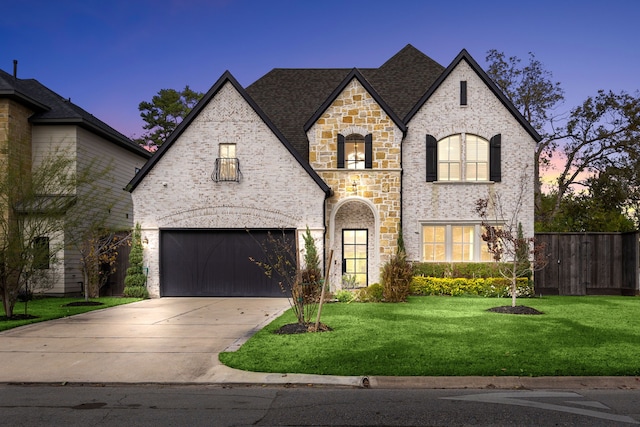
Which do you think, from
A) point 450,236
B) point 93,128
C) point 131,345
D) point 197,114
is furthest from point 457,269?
point 93,128

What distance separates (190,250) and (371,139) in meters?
7.93

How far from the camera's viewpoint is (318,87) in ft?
87.9

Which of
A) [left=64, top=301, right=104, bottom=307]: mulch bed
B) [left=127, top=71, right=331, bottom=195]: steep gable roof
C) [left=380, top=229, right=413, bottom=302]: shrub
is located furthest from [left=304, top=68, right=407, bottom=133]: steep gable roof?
[left=64, top=301, right=104, bottom=307]: mulch bed

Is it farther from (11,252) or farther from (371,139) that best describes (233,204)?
(11,252)

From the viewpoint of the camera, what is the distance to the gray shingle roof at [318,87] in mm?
24703

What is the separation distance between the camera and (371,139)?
71.3ft

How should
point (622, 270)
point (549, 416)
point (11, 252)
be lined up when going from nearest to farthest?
point (549, 416) → point (11, 252) → point (622, 270)

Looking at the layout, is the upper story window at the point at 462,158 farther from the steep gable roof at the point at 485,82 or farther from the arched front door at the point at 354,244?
the arched front door at the point at 354,244

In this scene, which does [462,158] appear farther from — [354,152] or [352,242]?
[352,242]

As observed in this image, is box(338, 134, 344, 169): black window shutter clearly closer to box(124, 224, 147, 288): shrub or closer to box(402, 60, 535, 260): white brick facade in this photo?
box(402, 60, 535, 260): white brick facade

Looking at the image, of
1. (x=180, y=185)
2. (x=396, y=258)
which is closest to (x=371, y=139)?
(x=396, y=258)

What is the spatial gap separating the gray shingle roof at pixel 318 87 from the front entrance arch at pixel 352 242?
3.28 metres

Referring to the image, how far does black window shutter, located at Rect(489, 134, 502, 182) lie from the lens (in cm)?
2198

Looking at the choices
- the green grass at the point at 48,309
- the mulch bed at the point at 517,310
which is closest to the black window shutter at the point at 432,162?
the mulch bed at the point at 517,310
